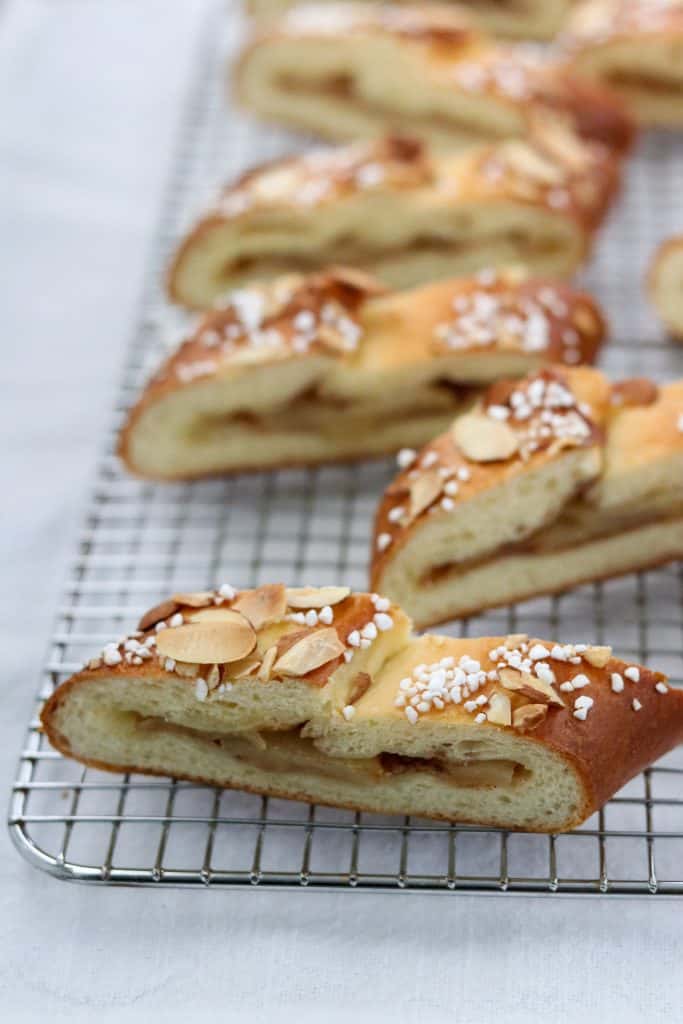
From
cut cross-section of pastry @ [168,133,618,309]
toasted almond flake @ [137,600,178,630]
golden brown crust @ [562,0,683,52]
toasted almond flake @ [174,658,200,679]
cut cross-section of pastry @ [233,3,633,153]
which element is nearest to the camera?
toasted almond flake @ [174,658,200,679]

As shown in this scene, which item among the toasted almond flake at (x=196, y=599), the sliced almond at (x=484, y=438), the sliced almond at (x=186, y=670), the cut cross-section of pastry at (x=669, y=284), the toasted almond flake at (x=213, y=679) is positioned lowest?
the toasted almond flake at (x=213, y=679)

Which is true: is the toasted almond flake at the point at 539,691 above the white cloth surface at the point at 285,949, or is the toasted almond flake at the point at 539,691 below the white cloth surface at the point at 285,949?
above

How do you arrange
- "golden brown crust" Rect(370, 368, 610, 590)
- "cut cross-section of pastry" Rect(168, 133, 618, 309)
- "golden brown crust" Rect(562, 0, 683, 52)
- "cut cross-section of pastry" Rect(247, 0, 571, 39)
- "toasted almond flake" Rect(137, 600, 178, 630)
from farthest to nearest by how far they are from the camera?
"cut cross-section of pastry" Rect(247, 0, 571, 39), "golden brown crust" Rect(562, 0, 683, 52), "cut cross-section of pastry" Rect(168, 133, 618, 309), "golden brown crust" Rect(370, 368, 610, 590), "toasted almond flake" Rect(137, 600, 178, 630)

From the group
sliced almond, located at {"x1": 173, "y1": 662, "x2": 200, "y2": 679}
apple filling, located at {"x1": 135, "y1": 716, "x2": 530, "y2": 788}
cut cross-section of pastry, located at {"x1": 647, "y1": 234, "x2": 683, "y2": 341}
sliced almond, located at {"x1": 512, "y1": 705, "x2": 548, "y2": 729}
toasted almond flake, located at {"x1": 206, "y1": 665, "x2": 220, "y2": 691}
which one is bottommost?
apple filling, located at {"x1": 135, "y1": 716, "x2": 530, "y2": 788}

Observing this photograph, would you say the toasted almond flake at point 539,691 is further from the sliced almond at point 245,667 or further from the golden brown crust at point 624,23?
the golden brown crust at point 624,23

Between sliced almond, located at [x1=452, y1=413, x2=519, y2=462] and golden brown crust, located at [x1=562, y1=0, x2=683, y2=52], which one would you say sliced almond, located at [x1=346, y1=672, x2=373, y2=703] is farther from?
golden brown crust, located at [x1=562, y1=0, x2=683, y2=52]

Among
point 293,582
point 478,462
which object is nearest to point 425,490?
point 478,462

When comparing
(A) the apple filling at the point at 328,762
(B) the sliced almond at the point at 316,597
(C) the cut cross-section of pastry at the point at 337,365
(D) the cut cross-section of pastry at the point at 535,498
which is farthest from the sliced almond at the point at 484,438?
(A) the apple filling at the point at 328,762

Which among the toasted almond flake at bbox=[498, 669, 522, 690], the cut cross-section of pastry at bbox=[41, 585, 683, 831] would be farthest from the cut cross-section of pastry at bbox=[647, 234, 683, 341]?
the toasted almond flake at bbox=[498, 669, 522, 690]

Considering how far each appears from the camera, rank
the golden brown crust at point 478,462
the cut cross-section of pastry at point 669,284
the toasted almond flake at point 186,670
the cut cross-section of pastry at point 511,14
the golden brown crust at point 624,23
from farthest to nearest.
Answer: the cut cross-section of pastry at point 511,14 → the golden brown crust at point 624,23 → the cut cross-section of pastry at point 669,284 → the golden brown crust at point 478,462 → the toasted almond flake at point 186,670
